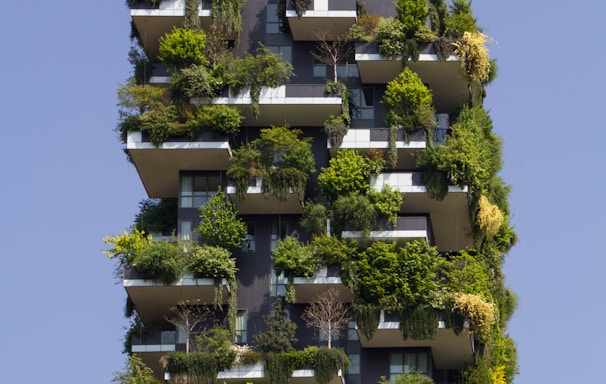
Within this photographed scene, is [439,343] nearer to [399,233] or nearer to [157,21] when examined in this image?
[399,233]

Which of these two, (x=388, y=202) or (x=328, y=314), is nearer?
(x=328, y=314)

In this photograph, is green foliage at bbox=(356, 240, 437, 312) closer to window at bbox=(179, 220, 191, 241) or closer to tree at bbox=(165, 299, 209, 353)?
tree at bbox=(165, 299, 209, 353)

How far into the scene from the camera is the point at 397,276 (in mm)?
97375

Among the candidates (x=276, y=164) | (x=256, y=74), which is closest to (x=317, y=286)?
(x=276, y=164)

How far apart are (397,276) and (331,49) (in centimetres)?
1191

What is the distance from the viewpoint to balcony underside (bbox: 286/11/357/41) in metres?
102

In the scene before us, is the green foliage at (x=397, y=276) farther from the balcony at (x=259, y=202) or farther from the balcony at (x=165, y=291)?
the balcony at (x=165, y=291)

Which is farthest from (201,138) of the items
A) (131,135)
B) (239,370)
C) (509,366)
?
(509,366)

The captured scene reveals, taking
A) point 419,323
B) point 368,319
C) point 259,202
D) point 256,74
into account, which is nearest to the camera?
point 368,319

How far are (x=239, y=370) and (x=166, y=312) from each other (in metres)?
5.96

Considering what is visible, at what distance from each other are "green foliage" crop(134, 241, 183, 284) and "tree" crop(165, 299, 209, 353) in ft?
5.28

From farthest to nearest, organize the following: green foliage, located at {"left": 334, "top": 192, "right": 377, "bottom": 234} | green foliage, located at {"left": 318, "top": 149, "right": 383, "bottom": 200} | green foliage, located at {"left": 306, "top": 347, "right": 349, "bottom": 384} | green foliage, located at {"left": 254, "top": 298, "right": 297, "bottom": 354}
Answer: green foliage, located at {"left": 318, "top": 149, "right": 383, "bottom": 200} → green foliage, located at {"left": 334, "top": 192, "right": 377, "bottom": 234} → green foliage, located at {"left": 254, "top": 298, "right": 297, "bottom": 354} → green foliage, located at {"left": 306, "top": 347, "right": 349, "bottom": 384}

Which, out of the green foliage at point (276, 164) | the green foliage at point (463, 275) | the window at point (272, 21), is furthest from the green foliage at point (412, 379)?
the window at point (272, 21)

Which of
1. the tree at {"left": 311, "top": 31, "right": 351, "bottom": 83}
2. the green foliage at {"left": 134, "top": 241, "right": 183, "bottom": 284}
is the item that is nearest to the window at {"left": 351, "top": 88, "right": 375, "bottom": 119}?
the tree at {"left": 311, "top": 31, "right": 351, "bottom": 83}
